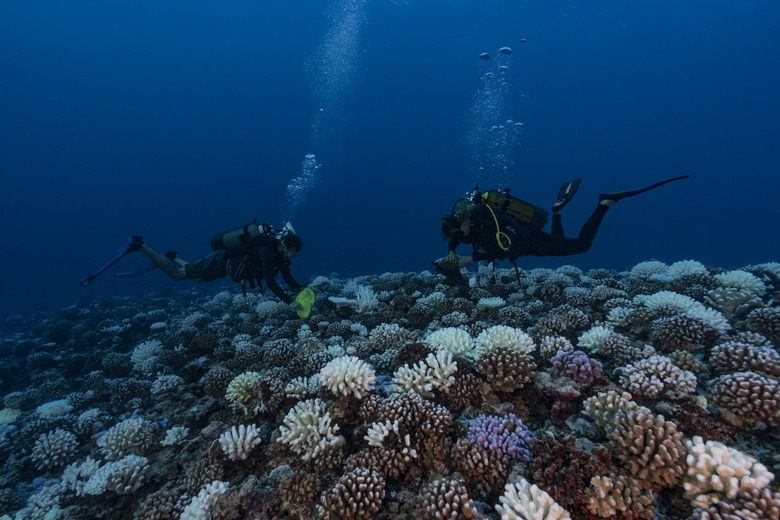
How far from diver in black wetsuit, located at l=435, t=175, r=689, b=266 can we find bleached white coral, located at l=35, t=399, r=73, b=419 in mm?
9326

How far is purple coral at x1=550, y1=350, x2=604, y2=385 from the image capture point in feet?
12.5

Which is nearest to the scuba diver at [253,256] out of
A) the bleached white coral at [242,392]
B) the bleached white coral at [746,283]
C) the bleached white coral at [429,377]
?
the bleached white coral at [242,392]

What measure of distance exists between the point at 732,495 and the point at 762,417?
131 cm

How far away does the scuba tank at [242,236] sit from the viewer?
27.8 ft

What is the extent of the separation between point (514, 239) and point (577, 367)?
4.32 meters

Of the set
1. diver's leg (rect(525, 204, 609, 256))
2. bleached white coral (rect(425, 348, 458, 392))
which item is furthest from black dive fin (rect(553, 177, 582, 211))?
bleached white coral (rect(425, 348, 458, 392))

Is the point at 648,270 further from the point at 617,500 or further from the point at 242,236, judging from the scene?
the point at 242,236

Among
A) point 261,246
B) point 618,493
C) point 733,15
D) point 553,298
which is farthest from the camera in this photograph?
point 733,15

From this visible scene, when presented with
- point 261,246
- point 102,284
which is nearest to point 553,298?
point 261,246

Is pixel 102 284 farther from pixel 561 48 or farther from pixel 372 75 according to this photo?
pixel 561 48

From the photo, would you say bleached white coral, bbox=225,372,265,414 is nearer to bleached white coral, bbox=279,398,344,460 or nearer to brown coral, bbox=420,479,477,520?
bleached white coral, bbox=279,398,344,460

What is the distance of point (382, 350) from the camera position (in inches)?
228

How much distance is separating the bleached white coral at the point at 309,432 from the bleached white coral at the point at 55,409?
5.98 m

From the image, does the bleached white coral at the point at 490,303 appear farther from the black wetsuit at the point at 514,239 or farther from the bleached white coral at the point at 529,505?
the bleached white coral at the point at 529,505
